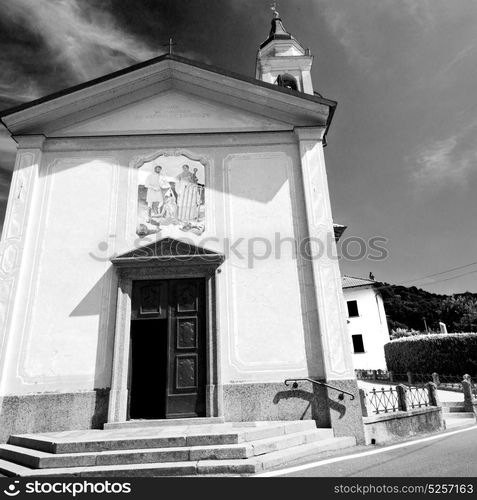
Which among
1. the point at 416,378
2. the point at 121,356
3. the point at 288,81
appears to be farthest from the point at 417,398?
the point at 288,81

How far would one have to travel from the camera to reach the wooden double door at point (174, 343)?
7457mm

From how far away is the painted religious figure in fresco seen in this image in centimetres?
878

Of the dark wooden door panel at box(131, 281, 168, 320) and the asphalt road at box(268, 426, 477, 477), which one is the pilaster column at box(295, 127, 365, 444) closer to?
the asphalt road at box(268, 426, 477, 477)

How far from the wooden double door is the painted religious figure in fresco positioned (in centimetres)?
138

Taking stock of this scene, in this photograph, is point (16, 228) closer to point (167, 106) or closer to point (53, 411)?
point (53, 411)

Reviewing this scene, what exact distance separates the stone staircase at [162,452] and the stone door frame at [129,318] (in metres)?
0.85

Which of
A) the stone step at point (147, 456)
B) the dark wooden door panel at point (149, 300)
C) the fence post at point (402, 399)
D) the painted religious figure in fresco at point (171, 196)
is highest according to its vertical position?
the painted religious figure in fresco at point (171, 196)

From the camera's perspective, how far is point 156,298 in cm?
822

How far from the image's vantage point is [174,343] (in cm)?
782

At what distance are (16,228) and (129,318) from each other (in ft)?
11.4

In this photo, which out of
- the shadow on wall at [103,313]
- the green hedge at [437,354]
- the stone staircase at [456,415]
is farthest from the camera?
the green hedge at [437,354]

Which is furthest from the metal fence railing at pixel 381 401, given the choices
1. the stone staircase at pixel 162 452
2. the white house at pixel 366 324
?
the white house at pixel 366 324

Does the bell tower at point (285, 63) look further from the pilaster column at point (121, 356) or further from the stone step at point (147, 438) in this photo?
the stone step at point (147, 438)
